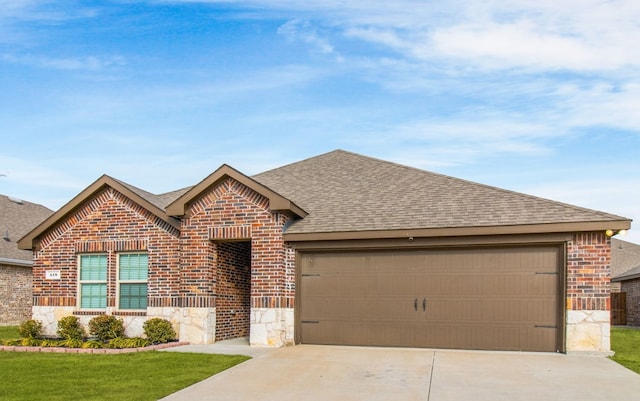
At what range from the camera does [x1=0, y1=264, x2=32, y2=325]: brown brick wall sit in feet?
82.6

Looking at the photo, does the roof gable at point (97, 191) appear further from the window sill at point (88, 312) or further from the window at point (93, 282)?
the window sill at point (88, 312)

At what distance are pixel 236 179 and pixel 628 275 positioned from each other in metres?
23.0

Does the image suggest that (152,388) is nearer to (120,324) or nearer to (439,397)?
(439,397)

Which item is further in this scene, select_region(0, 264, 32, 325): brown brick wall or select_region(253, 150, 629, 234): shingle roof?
select_region(0, 264, 32, 325): brown brick wall

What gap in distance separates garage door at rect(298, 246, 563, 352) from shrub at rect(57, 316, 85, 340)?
602 centimetres

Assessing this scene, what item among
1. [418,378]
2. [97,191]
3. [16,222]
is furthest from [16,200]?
[418,378]

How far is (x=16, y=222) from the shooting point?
29109 mm

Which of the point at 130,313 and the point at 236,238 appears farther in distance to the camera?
the point at 130,313

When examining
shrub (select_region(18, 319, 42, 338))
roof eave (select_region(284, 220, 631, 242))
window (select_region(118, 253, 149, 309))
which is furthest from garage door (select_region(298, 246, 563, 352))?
shrub (select_region(18, 319, 42, 338))

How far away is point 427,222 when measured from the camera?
1489 cm

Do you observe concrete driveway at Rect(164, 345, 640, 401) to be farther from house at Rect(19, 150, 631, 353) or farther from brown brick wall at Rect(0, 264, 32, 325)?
brown brick wall at Rect(0, 264, 32, 325)

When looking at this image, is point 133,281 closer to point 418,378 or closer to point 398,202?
point 398,202

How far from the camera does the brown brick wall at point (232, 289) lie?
16.8m

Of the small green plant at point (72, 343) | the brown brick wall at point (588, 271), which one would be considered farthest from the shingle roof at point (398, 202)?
the small green plant at point (72, 343)
